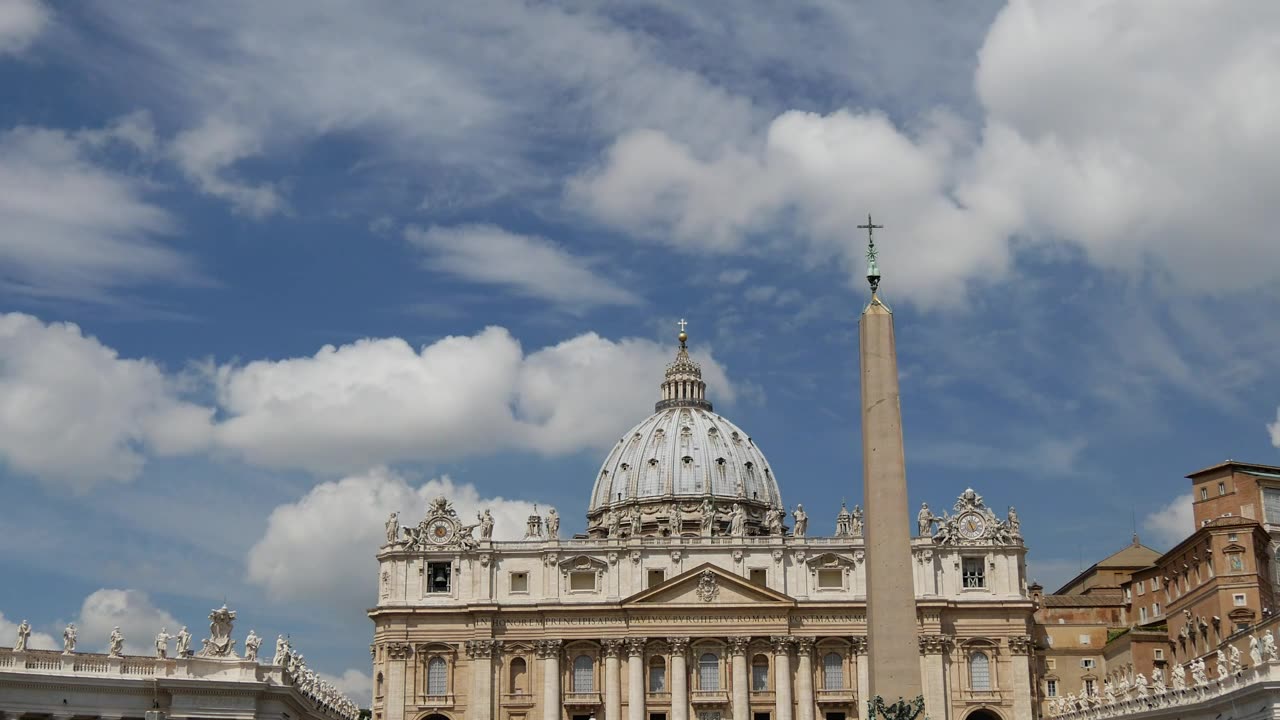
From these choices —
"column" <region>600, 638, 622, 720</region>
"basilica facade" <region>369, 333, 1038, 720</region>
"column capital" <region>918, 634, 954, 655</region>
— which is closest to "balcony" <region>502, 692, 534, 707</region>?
"basilica facade" <region>369, 333, 1038, 720</region>

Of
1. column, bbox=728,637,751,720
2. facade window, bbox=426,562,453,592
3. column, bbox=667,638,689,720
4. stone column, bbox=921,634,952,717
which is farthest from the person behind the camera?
facade window, bbox=426,562,453,592

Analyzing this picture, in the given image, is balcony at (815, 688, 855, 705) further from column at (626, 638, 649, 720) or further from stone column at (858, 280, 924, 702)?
stone column at (858, 280, 924, 702)

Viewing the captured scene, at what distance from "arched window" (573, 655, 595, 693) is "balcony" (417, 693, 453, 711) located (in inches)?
293

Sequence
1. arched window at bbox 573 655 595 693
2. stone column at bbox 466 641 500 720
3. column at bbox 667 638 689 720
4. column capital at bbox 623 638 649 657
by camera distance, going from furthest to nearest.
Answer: arched window at bbox 573 655 595 693 → column capital at bbox 623 638 649 657 → column at bbox 667 638 689 720 → stone column at bbox 466 641 500 720

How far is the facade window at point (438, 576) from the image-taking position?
306ft

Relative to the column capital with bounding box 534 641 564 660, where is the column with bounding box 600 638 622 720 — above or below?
below

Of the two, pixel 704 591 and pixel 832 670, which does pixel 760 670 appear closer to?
pixel 832 670

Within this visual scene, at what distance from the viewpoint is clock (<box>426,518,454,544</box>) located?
9414 cm

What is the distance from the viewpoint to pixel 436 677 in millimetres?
91812

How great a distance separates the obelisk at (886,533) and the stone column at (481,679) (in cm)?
6020

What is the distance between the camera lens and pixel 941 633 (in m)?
91.2

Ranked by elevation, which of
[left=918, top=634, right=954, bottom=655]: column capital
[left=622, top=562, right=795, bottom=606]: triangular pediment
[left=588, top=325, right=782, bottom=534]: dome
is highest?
[left=588, top=325, right=782, bottom=534]: dome

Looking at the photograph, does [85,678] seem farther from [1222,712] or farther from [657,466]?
[657,466]

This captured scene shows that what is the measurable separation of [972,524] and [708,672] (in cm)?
1825
